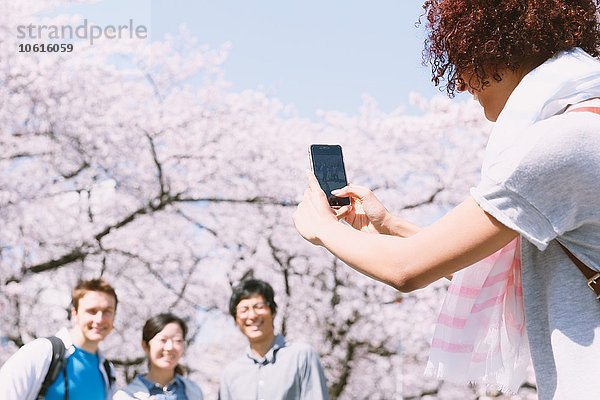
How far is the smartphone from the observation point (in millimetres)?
1452

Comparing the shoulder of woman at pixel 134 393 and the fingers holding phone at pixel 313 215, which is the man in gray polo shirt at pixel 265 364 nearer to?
the shoulder of woman at pixel 134 393

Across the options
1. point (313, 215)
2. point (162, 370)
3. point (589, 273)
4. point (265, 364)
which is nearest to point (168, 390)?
point (162, 370)

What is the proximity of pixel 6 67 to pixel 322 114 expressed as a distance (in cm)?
461

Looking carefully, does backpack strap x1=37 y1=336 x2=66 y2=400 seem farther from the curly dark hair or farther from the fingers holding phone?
the curly dark hair

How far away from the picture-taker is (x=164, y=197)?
8672 millimetres

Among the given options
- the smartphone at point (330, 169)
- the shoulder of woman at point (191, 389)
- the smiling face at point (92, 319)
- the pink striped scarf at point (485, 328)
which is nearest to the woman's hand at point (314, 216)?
the smartphone at point (330, 169)

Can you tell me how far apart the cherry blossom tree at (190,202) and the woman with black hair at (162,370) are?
4265 mm

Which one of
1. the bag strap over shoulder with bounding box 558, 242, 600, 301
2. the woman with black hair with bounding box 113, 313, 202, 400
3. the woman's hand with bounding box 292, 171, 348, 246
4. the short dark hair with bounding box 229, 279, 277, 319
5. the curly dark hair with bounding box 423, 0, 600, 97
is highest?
the curly dark hair with bounding box 423, 0, 600, 97

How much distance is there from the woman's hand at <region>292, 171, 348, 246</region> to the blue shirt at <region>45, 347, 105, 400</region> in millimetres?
2616

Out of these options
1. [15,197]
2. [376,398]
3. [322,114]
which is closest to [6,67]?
[15,197]

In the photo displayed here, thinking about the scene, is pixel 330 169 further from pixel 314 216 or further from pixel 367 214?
pixel 314 216

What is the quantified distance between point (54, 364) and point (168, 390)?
932 millimetres

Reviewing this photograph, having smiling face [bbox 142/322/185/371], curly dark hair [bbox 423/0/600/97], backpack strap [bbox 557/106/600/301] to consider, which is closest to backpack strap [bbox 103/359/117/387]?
smiling face [bbox 142/322/185/371]

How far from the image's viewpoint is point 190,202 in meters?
8.79
